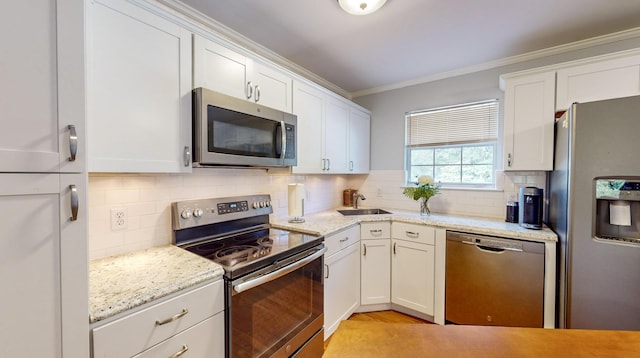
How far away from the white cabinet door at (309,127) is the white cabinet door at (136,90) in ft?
3.03

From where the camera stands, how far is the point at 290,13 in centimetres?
175

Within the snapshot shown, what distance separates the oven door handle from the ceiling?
1.66 meters

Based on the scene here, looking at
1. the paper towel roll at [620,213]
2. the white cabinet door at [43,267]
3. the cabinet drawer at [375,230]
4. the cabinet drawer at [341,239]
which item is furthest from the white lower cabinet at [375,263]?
the white cabinet door at [43,267]

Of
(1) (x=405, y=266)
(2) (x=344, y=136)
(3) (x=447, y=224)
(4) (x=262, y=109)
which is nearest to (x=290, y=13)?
(4) (x=262, y=109)

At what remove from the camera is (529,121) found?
2090 mm

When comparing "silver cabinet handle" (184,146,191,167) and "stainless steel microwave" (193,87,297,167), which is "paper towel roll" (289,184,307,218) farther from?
"silver cabinet handle" (184,146,191,167)

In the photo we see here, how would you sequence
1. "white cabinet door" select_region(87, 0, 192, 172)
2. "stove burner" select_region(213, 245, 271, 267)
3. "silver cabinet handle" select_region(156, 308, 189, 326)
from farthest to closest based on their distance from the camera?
"stove burner" select_region(213, 245, 271, 267)
"white cabinet door" select_region(87, 0, 192, 172)
"silver cabinet handle" select_region(156, 308, 189, 326)

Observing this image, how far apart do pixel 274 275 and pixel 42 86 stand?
1.16 metres

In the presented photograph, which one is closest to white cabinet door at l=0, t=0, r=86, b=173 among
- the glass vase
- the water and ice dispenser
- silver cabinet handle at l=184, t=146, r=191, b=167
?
silver cabinet handle at l=184, t=146, r=191, b=167

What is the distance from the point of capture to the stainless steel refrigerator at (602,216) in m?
1.39

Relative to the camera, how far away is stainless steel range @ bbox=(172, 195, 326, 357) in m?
1.24

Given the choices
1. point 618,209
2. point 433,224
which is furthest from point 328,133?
point 618,209

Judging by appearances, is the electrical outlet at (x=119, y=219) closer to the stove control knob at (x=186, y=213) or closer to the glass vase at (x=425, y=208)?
the stove control knob at (x=186, y=213)

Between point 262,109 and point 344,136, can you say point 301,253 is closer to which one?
point 262,109
